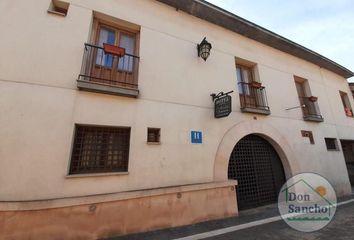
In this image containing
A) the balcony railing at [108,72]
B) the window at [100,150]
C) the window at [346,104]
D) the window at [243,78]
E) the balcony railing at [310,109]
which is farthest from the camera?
the window at [346,104]

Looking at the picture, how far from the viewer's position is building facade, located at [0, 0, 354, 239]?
3281mm

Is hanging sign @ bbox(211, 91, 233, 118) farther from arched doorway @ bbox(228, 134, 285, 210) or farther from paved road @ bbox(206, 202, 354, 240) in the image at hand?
paved road @ bbox(206, 202, 354, 240)

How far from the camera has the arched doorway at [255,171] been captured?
18.2ft

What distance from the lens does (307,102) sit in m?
8.08

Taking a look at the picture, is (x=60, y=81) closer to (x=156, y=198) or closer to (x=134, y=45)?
(x=134, y=45)

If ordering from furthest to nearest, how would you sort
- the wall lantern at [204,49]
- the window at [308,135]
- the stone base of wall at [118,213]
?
the window at [308,135] < the wall lantern at [204,49] < the stone base of wall at [118,213]

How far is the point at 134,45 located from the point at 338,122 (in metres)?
10.2

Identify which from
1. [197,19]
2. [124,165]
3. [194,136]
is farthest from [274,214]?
[197,19]

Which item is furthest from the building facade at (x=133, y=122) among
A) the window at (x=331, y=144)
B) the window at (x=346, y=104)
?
the window at (x=346, y=104)

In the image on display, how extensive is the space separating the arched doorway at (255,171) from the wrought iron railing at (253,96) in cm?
117

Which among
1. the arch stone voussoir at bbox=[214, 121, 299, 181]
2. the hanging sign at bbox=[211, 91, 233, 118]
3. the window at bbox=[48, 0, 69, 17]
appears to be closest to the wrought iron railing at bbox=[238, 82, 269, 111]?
the arch stone voussoir at bbox=[214, 121, 299, 181]

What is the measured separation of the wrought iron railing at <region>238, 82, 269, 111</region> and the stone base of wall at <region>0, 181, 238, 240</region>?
10.3 feet

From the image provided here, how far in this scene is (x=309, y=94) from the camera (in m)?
8.22

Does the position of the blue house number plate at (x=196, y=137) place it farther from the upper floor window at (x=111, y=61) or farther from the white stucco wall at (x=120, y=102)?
the upper floor window at (x=111, y=61)
